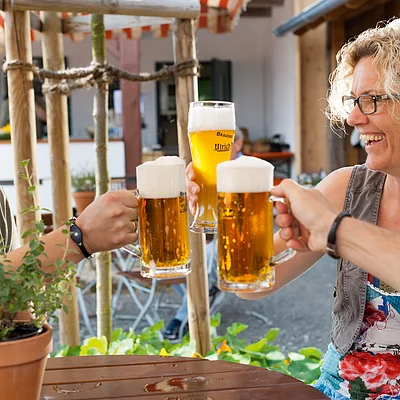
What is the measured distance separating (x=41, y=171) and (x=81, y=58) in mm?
4187

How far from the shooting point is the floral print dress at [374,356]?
1547 millimetres

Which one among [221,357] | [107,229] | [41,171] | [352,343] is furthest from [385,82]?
[41,171]

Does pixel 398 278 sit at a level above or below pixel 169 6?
below

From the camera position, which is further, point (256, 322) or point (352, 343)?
point (256, 322)

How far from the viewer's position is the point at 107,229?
1.31 meters

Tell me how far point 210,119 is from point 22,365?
63cm

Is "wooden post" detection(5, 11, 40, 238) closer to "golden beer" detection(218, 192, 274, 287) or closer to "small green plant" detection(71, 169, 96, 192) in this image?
"golden beer" detection(218, 192, 274, 287)

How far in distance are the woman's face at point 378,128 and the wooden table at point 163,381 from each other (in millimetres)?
577

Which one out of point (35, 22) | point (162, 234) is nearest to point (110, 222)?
point (162, 234)

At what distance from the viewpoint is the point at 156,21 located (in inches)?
104

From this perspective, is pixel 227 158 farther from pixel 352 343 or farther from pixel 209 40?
pixel 209 40

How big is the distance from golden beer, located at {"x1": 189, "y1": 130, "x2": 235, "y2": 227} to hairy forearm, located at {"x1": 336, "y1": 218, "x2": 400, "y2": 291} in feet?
1.05

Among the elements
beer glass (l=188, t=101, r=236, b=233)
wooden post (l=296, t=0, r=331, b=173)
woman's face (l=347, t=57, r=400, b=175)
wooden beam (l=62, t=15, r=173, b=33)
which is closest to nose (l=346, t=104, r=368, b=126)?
woman's face (l=347, t=57, r=400, b=175)

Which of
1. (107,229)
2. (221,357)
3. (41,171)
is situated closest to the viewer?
(107,229)
